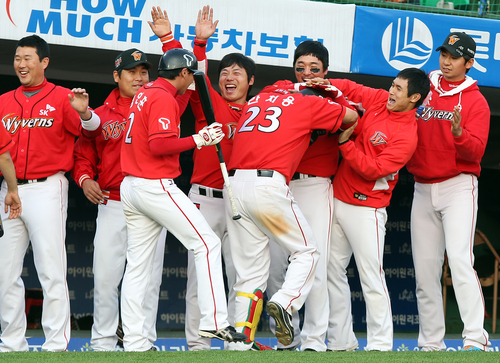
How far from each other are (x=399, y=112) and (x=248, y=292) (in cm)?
135

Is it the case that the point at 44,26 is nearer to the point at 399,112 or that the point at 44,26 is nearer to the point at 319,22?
the point at 319,22

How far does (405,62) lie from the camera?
478 cm

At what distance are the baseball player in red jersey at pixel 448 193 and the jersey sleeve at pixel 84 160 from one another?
1986mm

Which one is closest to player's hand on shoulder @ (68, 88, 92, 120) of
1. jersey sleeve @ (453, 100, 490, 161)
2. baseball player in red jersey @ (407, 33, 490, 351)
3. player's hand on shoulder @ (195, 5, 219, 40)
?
player's hand on shoulder @ (195, 5, 219, 40)

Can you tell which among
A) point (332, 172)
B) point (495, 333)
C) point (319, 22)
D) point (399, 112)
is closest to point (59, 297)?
point (332, 172)

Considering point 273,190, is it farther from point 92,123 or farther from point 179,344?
point 179,344

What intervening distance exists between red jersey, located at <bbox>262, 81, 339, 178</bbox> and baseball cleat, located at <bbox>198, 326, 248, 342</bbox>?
1.09m

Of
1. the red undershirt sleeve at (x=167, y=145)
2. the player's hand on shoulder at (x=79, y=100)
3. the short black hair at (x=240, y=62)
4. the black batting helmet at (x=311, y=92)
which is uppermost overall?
the short black hair at (x=240, y=62)

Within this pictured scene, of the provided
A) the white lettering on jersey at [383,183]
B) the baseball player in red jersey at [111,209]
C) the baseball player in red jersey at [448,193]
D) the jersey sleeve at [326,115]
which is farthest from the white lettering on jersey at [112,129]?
the baseball player in red jersey at [448,193]

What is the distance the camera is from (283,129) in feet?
11.3

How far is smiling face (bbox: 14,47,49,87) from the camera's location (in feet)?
12.3

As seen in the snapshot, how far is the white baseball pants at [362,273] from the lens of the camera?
3613mm

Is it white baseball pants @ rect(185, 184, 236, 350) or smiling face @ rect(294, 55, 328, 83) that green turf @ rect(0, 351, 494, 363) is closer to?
white baseball pants @ rect(185, 184, 236, 350)

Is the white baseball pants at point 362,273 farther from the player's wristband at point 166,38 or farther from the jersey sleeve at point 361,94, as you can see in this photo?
the player's wristband at point 166,38
